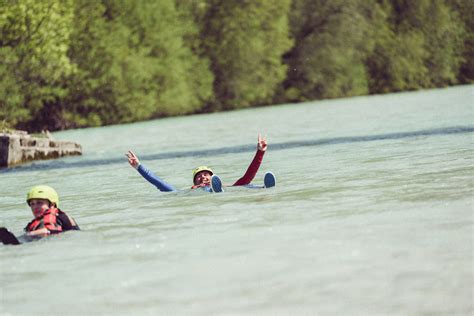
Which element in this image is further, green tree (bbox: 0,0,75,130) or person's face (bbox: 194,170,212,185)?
green tree (bbox: 0,0,75,130)

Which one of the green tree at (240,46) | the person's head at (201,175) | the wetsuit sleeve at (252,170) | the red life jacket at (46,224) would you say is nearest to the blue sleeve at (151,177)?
the person's head at (201,175)

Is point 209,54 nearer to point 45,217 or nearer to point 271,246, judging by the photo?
point 45,217

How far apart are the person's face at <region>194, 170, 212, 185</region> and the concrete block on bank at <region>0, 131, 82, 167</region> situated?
1230 cm

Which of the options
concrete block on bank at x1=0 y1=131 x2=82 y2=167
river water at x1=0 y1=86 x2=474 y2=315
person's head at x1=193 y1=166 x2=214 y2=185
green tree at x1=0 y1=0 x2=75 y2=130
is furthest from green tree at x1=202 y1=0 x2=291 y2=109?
person's head at x1=193 y1=166 x2=214 y2=185

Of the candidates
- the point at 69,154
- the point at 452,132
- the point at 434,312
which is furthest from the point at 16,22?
the point at 434,312

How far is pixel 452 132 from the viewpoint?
970 inches

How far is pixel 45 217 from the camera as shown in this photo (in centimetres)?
1236

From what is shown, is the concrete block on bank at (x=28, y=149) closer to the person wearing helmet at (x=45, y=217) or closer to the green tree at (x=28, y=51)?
the green tree at (x=28, y=51)

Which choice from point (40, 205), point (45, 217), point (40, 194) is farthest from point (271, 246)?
point (40, 205)

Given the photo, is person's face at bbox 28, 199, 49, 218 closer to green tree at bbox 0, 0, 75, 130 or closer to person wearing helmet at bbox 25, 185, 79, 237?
person wearing helmet at bbox 25, 185, 79, 237

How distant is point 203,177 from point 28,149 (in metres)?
14.3

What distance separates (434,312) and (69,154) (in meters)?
25.8

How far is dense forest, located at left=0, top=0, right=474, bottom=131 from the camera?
49094 millimetres

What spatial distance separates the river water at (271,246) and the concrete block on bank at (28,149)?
8237 mm
